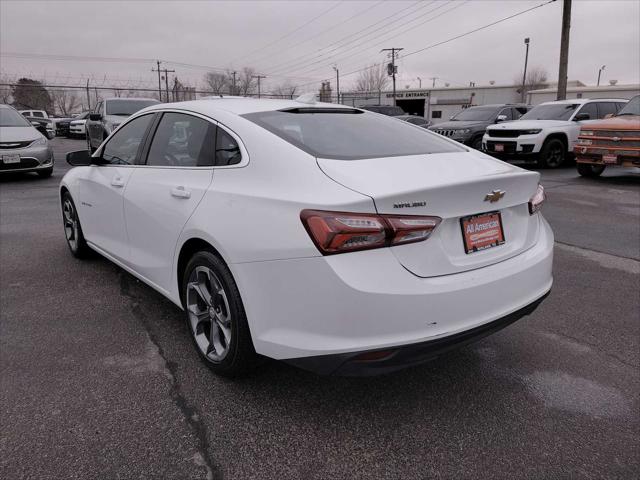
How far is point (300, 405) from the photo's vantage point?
8.54 ft

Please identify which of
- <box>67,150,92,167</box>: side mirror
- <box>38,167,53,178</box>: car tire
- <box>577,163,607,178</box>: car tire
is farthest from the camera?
<box>577,163,607,178</box>: car tire

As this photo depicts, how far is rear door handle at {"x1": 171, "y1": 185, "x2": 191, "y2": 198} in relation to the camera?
112 inches

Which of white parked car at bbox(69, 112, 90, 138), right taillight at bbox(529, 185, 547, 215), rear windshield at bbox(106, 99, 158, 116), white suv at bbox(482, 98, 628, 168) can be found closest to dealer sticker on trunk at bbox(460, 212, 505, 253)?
right taillight at bbox(529, 185, 547, 215)

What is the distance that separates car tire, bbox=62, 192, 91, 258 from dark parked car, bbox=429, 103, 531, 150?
37.5 ft

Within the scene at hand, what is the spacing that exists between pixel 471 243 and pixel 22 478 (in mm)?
2181

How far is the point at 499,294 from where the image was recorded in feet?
7.92

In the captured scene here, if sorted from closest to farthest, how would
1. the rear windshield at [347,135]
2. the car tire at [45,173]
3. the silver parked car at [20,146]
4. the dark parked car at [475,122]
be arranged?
1. the rear windshield at [347,135]
2. the silver parked car at [20,146]
3. the car tire at [45,173]
4. the dark parked car at [475,122]

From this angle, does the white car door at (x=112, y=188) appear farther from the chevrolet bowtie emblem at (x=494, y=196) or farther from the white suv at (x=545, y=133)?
the white suv at (x=545, y=133)

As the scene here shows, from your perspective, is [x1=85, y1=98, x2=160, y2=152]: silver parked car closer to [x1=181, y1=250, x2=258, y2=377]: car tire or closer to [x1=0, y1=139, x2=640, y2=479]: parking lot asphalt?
[x1=0, y1=139, x2=640, y2=479]: parking lot asphalt

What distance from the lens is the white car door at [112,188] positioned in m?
3.70

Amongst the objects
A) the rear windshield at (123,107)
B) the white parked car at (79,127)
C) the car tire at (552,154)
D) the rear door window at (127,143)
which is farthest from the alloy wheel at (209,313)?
the white parked car at (79,127)

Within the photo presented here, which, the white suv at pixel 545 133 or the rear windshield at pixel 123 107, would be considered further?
the rear windshield at pixel 123 107

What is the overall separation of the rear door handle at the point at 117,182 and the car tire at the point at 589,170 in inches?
429

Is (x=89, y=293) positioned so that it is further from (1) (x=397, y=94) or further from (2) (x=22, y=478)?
(1) (x=397, y=94)
